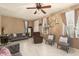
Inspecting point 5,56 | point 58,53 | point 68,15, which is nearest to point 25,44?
point 5,56

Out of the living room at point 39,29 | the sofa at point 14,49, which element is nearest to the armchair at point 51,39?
the living room at point 39,29

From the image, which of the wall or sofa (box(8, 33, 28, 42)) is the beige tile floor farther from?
the wall

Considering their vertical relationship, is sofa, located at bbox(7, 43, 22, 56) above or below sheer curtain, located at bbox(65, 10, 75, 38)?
below

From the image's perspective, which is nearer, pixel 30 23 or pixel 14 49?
pixel 14 49

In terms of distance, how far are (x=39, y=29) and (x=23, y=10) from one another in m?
0.39

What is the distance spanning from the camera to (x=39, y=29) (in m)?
2.09

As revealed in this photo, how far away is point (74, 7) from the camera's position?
Result: 74.8 inches

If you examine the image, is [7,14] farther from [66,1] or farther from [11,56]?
[66,1]

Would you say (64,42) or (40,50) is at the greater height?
(64,42)

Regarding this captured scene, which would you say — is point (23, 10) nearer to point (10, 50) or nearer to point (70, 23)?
point (10, 50)

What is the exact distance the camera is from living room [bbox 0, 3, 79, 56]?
1.94 metres

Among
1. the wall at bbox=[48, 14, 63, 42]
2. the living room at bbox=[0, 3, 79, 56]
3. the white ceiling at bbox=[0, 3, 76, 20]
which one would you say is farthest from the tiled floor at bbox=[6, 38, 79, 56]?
the white ceiling at bbox=[0, 3, 76, 20]

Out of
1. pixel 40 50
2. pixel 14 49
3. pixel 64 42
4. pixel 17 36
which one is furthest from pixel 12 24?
pixel 64 42

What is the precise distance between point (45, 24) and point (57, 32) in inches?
9.4
